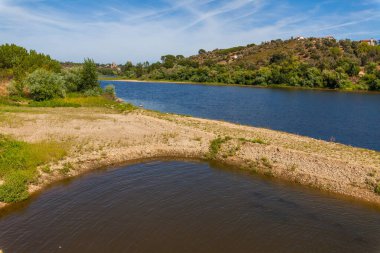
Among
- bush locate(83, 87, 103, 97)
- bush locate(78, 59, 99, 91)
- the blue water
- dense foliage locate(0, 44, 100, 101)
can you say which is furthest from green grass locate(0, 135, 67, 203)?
bush locate(78, 59, 99, 91)

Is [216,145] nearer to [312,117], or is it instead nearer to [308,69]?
[312,117]

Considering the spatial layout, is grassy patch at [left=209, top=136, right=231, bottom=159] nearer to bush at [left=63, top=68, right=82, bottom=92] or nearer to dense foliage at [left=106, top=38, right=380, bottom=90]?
bush at [left=63, top=68, right=82, bottom=92]

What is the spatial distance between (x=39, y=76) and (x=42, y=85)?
2300 mm

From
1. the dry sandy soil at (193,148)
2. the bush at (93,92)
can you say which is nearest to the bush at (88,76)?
the bush at (93,92)

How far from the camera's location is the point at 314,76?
133m

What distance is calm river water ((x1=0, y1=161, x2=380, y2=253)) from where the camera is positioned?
59.2 ft

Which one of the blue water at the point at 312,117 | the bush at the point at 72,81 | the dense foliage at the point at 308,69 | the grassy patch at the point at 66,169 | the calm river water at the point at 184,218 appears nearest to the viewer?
the calm river water at the point at 184,218

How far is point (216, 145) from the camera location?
35438 millimetres

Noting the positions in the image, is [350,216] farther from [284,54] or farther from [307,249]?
[284,54]

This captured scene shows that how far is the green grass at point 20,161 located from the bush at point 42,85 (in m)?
29.8

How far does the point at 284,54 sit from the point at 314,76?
44057 millimetres

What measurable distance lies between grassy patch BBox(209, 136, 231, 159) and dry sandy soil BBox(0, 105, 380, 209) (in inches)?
12.9

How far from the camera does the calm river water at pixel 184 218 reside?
18.0m

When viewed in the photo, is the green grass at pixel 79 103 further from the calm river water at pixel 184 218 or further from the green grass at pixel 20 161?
the calm river water at pixel 184 218
